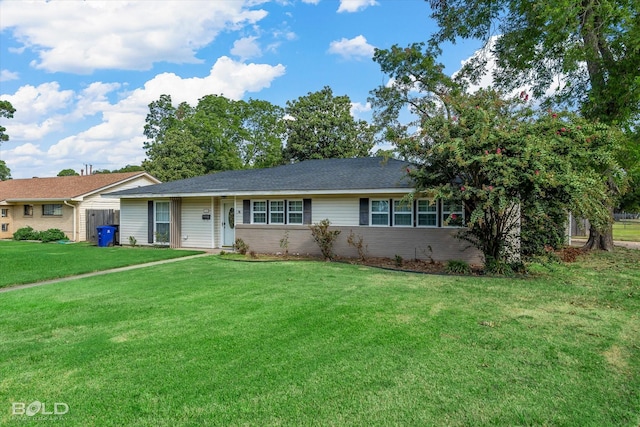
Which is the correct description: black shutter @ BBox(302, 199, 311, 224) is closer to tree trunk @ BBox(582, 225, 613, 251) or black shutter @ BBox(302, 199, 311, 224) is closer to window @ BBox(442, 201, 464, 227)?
window @ BBox(442, 201, 464, 227)

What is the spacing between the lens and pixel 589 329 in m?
5.21

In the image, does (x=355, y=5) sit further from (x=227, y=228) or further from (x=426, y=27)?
(x=227, y=228)

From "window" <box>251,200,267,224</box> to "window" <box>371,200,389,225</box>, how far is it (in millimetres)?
4310

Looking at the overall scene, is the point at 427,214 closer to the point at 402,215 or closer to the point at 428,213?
the point at 428,213

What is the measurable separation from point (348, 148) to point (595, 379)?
29956mm

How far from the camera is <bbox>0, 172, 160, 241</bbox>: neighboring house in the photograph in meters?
22.1

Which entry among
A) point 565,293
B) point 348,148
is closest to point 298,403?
point 565,293

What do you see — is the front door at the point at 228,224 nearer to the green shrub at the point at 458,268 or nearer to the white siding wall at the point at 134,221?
the white siding wall at the point at 134,221

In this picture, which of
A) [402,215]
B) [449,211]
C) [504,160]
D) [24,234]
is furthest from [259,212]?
[24,234]

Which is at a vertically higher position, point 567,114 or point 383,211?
point 567,114

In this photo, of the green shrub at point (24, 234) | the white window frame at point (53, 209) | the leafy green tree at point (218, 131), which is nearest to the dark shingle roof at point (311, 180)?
the white window frame at point (53, 209)

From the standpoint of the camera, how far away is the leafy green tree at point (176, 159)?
109 ft

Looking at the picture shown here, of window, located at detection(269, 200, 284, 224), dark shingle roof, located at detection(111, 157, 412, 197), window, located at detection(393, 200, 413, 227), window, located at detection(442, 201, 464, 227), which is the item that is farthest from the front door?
window, located at detection(442, 201, 464, 227)

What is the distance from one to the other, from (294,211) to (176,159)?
23.2 meters
